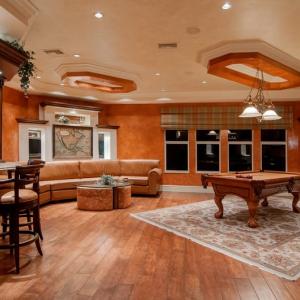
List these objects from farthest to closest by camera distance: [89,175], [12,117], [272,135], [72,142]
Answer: [272,135]
[72,142]
[89,175]
[12,117]

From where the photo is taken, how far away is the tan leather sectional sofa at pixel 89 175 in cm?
633

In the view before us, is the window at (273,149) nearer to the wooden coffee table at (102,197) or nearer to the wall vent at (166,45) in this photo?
the wooden coffee table at (102,197)

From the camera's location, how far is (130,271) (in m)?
2.83

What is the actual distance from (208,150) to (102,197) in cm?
387

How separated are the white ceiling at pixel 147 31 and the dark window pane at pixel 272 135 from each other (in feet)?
10.7

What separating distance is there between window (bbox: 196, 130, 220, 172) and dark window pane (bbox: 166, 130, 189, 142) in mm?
388

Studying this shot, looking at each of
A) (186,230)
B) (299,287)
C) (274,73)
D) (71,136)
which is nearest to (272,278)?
(299,287)

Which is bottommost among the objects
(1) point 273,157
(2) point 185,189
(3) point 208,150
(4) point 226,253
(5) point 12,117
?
(4) point 226,253

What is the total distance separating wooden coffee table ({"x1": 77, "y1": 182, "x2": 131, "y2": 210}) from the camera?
217 inches

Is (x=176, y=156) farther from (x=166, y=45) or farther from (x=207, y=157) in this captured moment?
(x=166, y=45)

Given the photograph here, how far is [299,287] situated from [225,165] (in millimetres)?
5568

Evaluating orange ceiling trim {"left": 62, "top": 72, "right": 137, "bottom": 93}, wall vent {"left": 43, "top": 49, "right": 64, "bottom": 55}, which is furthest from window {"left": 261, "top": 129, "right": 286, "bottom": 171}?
wall vent {"left": 43, "top": 49, "right": 64, "bottom": 55}

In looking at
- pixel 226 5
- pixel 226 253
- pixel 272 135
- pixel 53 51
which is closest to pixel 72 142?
pixel 53 51

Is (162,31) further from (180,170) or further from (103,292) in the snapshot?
(180,170)
